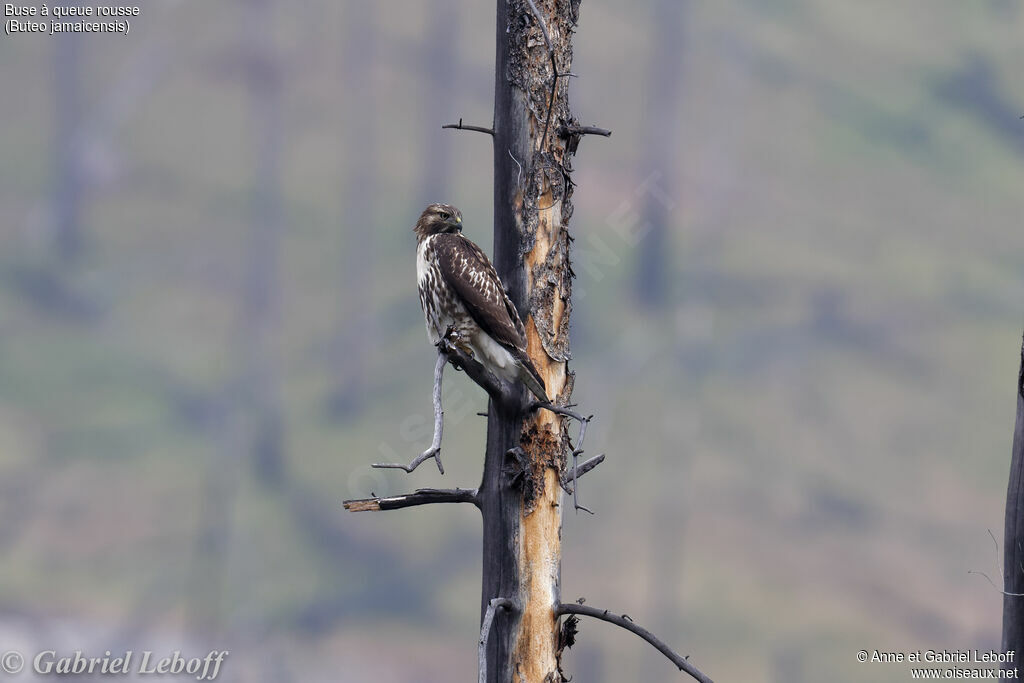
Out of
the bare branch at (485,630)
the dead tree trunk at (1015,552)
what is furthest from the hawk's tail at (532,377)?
the dead tree trunk at (1015,552)

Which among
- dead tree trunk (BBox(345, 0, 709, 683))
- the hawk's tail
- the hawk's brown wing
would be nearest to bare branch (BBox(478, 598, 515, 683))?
dead tree trunk (BBox(345, 0, 709, 683))

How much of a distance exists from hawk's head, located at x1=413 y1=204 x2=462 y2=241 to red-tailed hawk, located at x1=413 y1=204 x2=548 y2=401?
14 centimetres

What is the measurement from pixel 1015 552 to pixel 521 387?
2.44 m

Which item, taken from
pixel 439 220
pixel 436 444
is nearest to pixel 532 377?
pixel 436 444

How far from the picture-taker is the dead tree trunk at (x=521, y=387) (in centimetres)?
456

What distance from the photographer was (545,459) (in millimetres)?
4648

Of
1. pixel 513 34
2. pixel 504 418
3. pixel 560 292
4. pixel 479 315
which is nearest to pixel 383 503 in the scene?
pixel 504 418

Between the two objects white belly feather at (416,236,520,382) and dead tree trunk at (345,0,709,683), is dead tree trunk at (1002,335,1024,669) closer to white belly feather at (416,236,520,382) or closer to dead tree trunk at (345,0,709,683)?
dead tree trunk at (345,0,709,683)

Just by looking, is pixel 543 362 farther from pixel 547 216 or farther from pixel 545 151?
pixel 545 151

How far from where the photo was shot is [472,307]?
4680 mm

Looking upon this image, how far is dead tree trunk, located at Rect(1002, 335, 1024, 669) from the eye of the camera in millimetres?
4695

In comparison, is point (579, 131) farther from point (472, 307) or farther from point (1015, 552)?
point (1015, 552)

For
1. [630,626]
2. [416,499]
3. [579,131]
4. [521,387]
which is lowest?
[630,626]

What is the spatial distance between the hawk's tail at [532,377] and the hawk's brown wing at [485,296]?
14 mm
